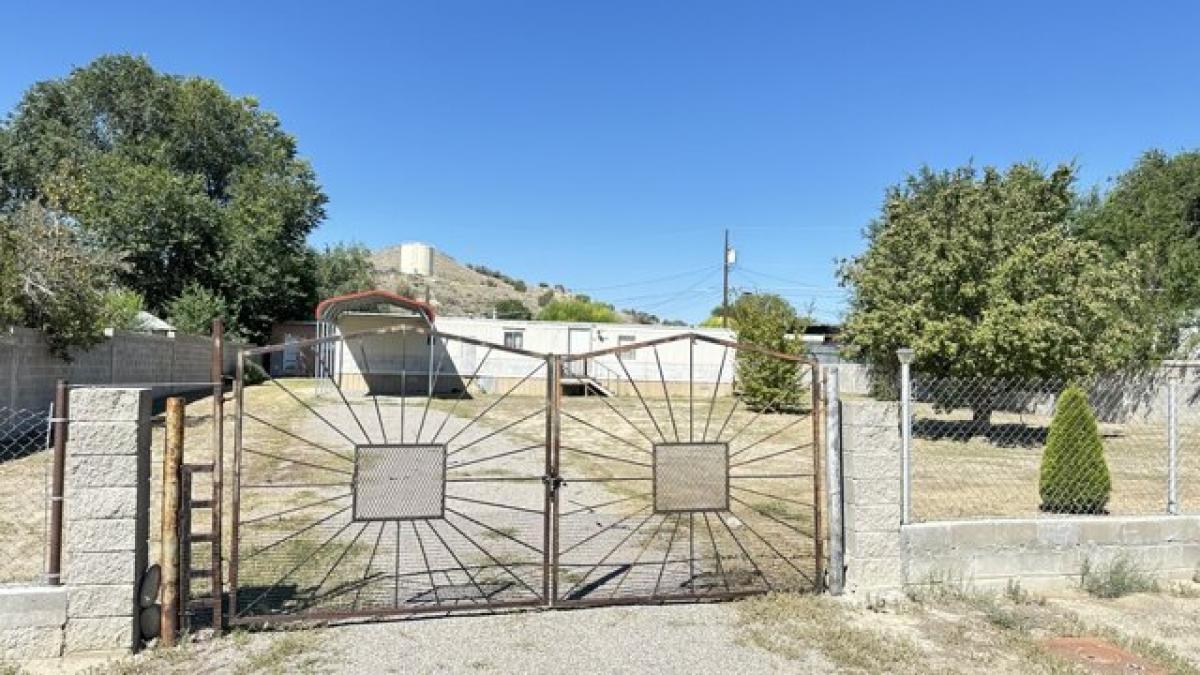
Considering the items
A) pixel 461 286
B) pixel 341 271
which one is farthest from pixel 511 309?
pixel 341 271

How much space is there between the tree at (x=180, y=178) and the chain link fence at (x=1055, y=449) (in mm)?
29948

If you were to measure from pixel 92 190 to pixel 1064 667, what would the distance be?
36.0m

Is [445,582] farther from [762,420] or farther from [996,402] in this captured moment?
[762,420]

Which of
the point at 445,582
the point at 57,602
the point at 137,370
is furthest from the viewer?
the point at 137,370

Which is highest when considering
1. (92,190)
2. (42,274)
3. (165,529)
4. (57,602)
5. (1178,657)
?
(92,190)

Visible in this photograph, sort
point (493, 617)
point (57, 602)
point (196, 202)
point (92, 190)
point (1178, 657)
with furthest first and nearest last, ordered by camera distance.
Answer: point (196, 202) → point (92, 190) → point (493, 617) → point (1178, 657) → point (57, 602)

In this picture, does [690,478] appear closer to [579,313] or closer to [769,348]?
[769,348]

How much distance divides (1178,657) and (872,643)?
1.79m

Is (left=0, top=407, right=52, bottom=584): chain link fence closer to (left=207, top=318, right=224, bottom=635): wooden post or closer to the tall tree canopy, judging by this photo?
(left=207, top=318, right=224, bottom=635): wooden post

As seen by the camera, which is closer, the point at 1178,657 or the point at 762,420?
the point at 1178,657

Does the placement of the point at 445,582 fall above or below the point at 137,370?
below

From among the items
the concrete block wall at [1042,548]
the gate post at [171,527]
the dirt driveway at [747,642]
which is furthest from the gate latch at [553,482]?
the concrete block wall at [1042,548]

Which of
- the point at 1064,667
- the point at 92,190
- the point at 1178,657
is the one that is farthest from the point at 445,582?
the point at 92,190

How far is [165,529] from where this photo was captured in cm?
452
